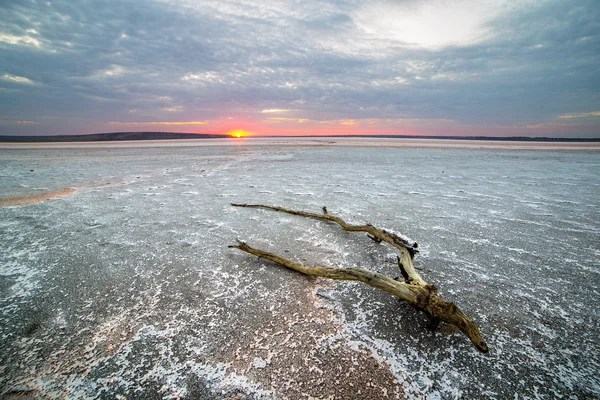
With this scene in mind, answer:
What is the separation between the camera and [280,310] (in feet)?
6.61

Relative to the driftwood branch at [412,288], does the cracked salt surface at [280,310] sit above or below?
below

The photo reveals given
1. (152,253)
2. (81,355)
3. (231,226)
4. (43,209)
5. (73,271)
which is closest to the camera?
(81,355)

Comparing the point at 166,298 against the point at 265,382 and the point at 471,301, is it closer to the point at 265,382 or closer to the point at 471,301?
the point at 265,382

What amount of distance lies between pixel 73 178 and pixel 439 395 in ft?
35.6

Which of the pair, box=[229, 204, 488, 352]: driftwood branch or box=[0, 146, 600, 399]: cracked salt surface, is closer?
box=[0, 146, 600, 399]: cracked salt surface

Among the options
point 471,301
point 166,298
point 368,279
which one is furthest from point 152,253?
point 471,301

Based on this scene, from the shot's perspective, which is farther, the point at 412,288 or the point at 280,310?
the point at 280,310

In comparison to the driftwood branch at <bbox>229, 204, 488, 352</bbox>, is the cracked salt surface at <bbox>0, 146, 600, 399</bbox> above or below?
below

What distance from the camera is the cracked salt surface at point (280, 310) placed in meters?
1.43

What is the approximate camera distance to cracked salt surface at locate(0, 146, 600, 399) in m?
1.43

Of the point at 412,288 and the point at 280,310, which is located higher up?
the point at 412,288

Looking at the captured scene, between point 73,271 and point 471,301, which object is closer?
point 471,301

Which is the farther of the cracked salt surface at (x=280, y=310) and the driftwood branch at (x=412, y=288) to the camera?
the driftwood branch at (x=412, y=288)

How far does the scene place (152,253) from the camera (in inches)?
119
